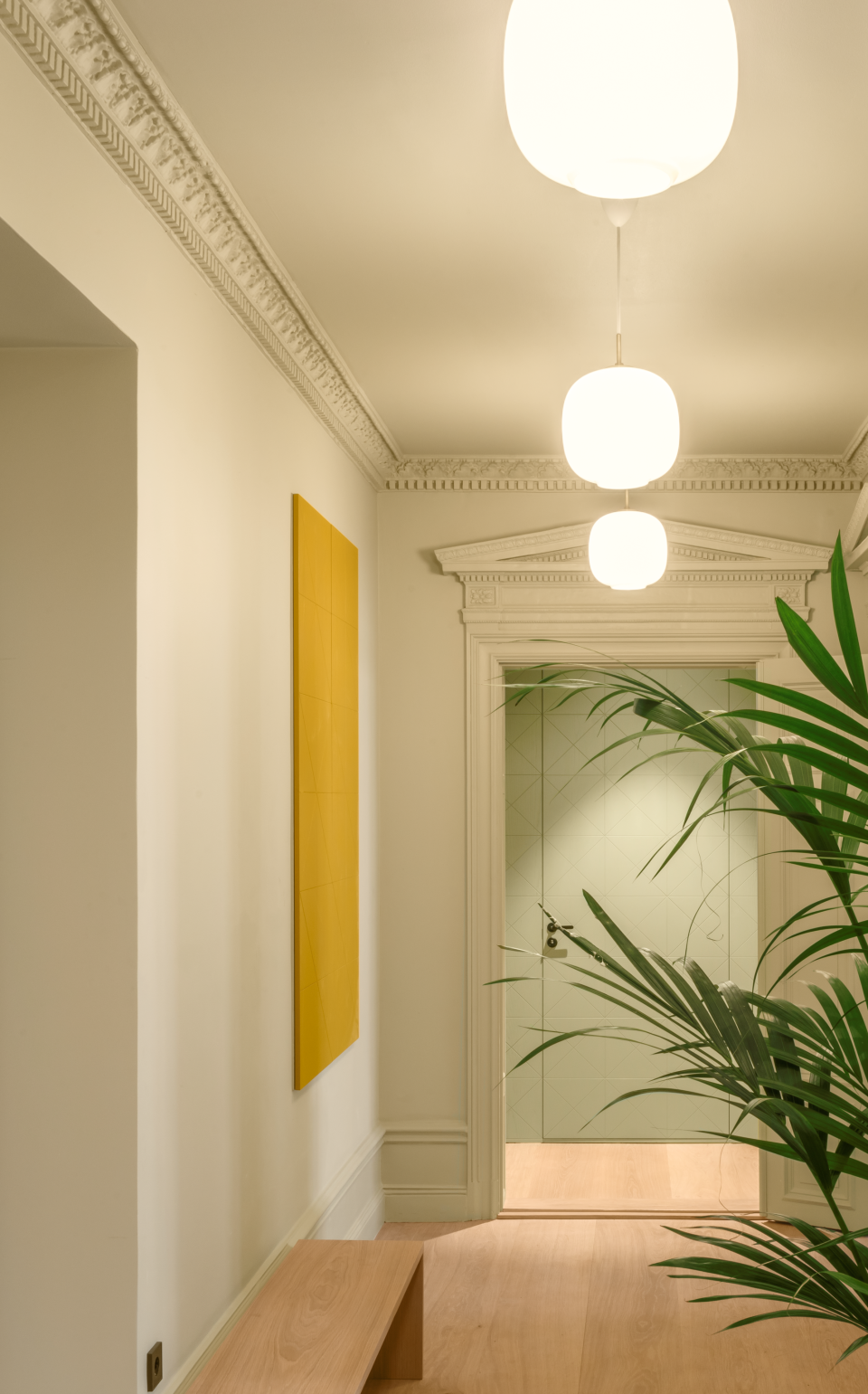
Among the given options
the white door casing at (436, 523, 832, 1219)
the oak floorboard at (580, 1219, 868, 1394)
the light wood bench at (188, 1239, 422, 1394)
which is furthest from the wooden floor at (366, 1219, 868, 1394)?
the white door casing at (436, 523, 832, 1219)

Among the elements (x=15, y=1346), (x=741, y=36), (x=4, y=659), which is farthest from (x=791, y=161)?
(x=15, y=1346)

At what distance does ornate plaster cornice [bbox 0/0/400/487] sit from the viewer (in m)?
1.84

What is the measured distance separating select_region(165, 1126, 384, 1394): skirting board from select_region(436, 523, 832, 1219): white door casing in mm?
503

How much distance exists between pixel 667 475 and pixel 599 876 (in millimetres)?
2271

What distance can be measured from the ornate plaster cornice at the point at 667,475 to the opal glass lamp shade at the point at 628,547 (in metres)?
1.18

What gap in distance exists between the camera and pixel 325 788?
12.3 feet

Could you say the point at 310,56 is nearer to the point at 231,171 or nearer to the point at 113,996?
the point at 231,171

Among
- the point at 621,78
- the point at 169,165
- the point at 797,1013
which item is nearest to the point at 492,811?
the point at 169,165

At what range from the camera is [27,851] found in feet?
7.09

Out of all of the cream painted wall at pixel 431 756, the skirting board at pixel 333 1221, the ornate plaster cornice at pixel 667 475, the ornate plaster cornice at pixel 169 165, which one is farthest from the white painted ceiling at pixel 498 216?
the skirting board at pixel 333 1221

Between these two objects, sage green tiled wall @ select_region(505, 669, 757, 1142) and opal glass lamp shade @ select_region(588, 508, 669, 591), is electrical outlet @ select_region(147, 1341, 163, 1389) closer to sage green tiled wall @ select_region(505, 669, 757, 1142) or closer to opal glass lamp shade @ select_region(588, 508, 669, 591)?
opal glass lamp shade @ select_region(588, 508, 669, 591)

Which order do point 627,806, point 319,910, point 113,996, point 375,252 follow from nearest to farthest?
point 113,996 → point 375,252 → point 319,910 → point 627,806

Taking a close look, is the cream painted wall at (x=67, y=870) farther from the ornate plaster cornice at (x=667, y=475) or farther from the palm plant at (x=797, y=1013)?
the ornate plaster cornice at (x=667, y=475)

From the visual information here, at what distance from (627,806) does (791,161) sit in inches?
160
